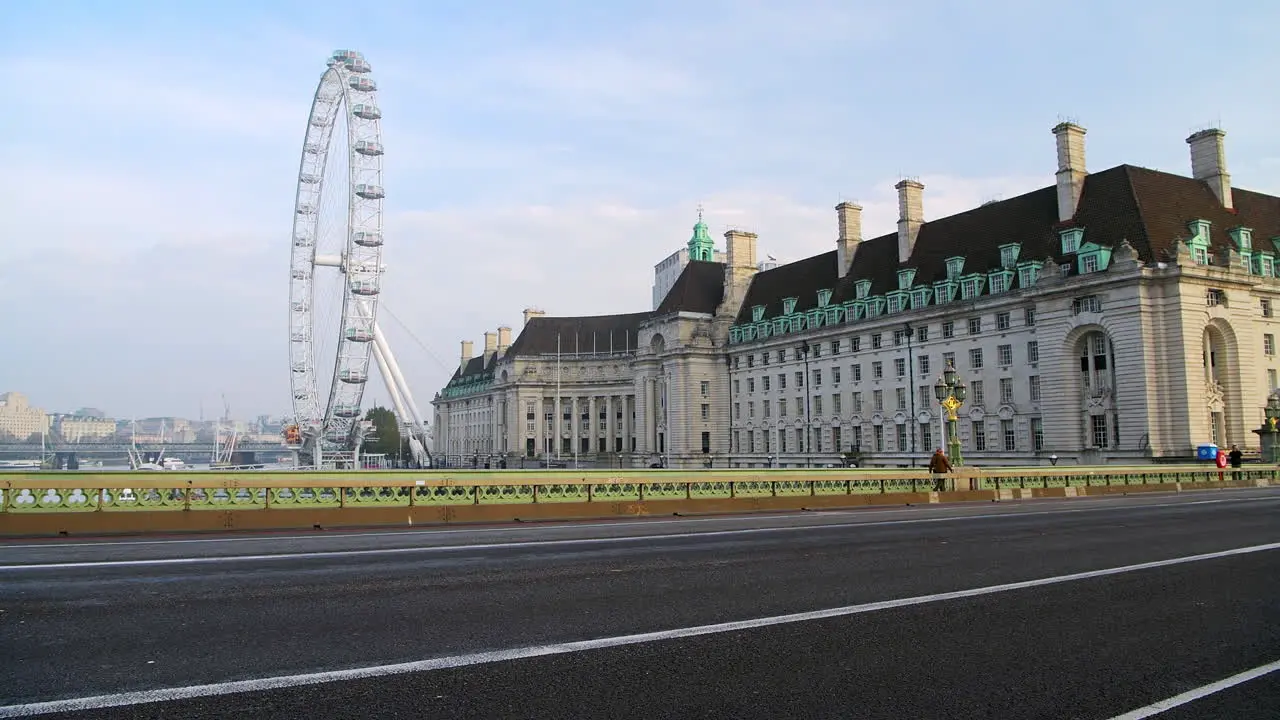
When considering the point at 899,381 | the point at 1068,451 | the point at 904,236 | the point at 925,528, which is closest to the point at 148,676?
the point at 925,528

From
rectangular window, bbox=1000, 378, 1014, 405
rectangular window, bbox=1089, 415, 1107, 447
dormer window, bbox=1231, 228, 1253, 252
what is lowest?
rectangular window, bbox=1089, 415, 1107, 447

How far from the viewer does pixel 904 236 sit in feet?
253

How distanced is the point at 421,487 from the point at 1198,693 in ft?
64.6

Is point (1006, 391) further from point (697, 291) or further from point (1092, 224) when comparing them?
point (697, 291)

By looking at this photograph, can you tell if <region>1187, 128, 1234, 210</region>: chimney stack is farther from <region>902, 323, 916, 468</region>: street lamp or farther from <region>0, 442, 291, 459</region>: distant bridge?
<region>0, 442, 291, 459</region>: distant bridge

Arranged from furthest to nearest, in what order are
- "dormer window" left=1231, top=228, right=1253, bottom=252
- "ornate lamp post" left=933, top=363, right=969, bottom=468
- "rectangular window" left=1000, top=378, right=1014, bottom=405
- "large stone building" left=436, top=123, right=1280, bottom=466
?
"rectangular window" left=1000, top=378, right=1014, bottom=405 < "dormer window" left=1231, top=228, right=1253, bottom=252 < "large stone building" left=436, top=123, right=1280, bottom=466 < "ornate lamp post" left=933, top=363, right=969, bottom=468

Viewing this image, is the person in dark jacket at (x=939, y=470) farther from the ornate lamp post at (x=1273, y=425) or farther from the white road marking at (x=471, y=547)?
the ornate lamp post at (x=1273, y=425)

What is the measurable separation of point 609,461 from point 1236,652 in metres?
113

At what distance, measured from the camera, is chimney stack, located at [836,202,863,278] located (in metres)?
85.1

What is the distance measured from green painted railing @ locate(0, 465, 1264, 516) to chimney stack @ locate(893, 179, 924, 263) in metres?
44.0

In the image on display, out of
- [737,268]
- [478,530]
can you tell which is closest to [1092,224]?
[737,268]

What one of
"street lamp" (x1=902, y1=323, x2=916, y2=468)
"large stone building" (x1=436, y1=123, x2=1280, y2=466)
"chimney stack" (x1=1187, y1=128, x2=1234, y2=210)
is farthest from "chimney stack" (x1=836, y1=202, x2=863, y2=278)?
"chimney stack" (x1=1187, y1=128, x2=1234, y2=210)

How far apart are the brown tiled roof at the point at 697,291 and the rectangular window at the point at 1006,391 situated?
142 ft

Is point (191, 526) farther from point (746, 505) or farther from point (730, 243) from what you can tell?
point (730, 243)
